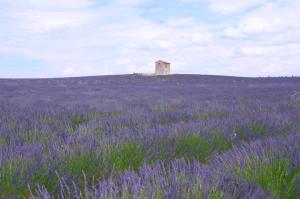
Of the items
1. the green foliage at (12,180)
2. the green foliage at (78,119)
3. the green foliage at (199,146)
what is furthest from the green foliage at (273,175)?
the green foliage at (78,119)

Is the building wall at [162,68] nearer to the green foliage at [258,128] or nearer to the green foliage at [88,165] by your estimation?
the green foliage at [258,128]

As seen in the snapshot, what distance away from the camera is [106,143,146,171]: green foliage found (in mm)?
3332

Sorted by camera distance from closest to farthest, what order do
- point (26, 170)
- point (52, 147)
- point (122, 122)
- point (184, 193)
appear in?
point (184, 193) → point (26, 170) → point (52, 147) → point (122, 122)

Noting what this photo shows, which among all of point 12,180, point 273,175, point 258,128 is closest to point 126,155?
point 12,180

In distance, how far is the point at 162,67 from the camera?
147 feet

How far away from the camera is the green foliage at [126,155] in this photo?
3332 millimetres

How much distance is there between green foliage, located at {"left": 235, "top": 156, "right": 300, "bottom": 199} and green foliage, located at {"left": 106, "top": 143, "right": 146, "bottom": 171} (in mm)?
961

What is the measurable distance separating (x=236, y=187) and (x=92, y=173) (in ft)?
4.24

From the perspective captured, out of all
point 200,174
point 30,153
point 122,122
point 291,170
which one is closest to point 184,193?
point 200,174

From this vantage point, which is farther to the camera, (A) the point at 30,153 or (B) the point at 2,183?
(A) the point at 30,153

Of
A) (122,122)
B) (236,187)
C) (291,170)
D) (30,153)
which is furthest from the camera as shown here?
(122,122)

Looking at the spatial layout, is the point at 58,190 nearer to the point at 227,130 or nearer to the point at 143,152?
the point at 143,152

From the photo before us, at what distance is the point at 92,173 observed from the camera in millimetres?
3203

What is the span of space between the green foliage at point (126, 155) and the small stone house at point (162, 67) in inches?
1599
